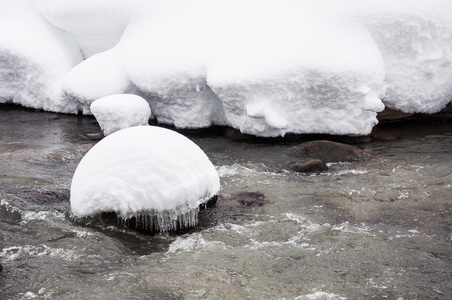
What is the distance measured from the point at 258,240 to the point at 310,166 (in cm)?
265

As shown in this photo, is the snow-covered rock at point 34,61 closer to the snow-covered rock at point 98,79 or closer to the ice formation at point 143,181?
the snow-covered rock at point 98,79

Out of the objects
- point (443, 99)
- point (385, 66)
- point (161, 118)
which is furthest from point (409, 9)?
point (161, 118)

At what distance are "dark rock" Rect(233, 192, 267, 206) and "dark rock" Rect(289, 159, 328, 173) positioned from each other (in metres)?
1.21

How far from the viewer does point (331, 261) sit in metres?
4.95

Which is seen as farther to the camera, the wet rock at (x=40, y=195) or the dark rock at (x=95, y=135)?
the dark rock at (x=95, y=135)

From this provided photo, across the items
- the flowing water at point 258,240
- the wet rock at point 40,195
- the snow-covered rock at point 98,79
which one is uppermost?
the snow-covered rock at point 98,79

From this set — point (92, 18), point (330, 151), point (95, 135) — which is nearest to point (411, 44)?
point (330, 151)

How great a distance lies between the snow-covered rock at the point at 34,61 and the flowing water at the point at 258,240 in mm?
3604

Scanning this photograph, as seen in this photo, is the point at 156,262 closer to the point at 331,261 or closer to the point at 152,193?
the point at 152,193

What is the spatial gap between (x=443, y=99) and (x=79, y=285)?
8.43 meters

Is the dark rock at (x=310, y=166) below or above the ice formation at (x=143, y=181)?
below

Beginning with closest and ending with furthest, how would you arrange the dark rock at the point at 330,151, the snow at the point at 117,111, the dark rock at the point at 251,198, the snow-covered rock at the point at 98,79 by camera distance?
the dark rock at the point at 251,198 → the dark rock at the point at 330,151 → the snow at the point at 117,111 → the snow-covered rock at the point at 98,79

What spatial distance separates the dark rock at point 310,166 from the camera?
7.80m

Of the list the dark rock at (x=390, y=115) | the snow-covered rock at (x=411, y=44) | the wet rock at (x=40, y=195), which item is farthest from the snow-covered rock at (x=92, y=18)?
the wet rock at (x=40, y=195)
